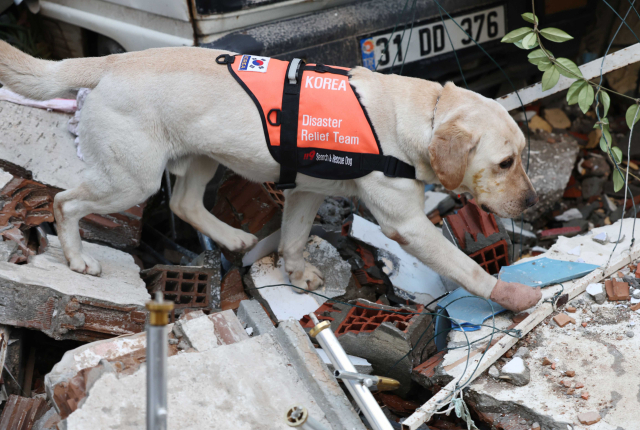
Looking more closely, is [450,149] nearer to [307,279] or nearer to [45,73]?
[307,279]

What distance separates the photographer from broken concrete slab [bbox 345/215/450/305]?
3.63 metres

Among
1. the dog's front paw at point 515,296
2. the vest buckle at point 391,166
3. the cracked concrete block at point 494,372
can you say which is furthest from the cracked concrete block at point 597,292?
the vest buckle at point 391,166

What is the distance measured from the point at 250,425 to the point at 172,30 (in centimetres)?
252

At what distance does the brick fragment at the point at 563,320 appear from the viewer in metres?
2.91

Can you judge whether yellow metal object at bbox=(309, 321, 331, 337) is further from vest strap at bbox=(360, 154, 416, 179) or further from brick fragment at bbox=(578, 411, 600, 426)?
brick fragment at bbox=(578, 411, 600, 426)

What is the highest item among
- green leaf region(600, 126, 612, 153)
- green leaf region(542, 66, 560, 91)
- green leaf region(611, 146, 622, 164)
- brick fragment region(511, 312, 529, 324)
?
green leaf region(542, 66, 560, 91)

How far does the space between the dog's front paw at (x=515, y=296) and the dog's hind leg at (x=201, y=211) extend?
1.61 metres

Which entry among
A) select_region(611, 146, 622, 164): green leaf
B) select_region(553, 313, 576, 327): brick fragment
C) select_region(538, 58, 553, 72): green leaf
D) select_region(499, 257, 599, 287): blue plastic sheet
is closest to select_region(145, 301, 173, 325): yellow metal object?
select_region(553, 313, 576, 327): brick fragment

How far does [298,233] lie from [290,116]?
0.97 metres

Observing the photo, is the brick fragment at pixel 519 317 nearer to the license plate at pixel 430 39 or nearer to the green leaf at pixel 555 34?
the green leaf at pixel 555 34

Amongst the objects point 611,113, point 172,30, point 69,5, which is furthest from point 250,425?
point 611,113

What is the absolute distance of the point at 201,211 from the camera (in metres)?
3.79

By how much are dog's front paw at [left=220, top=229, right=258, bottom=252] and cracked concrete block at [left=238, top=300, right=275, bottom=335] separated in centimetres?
87

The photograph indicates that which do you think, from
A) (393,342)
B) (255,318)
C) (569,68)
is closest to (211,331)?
(255,318)
